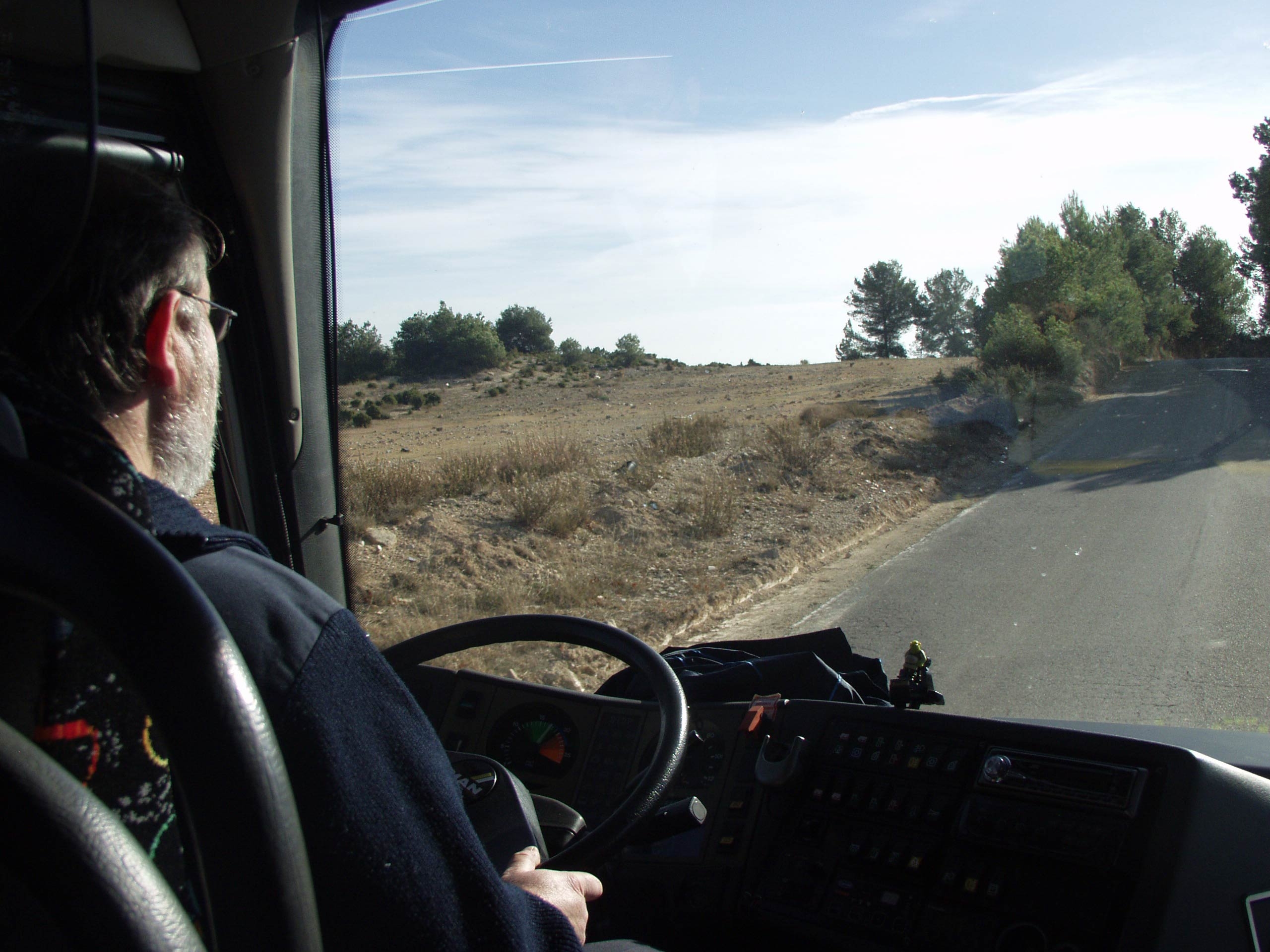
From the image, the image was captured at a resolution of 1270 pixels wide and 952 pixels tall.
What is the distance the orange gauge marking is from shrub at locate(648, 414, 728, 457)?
45.7ft

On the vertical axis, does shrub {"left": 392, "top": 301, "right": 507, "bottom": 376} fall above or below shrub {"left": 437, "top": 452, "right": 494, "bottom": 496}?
above

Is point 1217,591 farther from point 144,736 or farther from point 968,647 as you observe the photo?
point 144,736

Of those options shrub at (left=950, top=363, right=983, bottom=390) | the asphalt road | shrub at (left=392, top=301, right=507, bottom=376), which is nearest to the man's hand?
the asphalt road

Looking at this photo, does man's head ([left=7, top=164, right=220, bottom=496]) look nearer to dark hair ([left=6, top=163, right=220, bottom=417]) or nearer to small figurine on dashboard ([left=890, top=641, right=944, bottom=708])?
dark hair ([left=6, top=163, right=220, bottom=417])

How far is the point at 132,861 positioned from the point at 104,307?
0.92 m

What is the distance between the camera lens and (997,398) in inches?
888

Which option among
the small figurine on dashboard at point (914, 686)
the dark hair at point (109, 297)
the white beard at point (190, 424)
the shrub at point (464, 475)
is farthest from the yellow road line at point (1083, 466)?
the dark hair at point (109, 297)

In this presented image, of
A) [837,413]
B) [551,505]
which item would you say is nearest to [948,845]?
[551,505]

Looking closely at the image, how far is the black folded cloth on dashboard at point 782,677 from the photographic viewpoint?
2.88m

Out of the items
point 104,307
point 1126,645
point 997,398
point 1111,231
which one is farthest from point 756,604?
point 997,398

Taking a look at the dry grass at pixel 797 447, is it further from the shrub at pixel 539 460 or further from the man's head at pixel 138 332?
the man's head at pixel 138 332

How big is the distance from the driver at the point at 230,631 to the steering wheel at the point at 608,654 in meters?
0.38

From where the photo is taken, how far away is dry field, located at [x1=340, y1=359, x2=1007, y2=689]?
792 cm

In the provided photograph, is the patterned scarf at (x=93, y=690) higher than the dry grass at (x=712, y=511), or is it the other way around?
the patterned scarf at (x=93, y=690)
